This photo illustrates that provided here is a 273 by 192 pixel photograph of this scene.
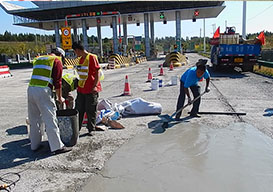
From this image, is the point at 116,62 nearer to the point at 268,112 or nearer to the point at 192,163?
the point at 268,112

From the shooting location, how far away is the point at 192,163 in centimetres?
342

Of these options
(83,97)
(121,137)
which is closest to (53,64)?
(83,97)

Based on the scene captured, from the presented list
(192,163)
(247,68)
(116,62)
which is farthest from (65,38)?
(192,163)

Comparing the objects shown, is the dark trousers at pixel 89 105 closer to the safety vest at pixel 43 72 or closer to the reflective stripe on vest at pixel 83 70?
the reflective stripe on vest at pixel 83 70

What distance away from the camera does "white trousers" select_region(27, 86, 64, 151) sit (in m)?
3.75

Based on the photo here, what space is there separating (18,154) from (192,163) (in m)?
2.86

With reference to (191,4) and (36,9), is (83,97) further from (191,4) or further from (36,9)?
(36,9)

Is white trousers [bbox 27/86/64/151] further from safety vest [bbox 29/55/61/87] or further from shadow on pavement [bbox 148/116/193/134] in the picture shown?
shadow on pavement [bbox 148/116/193/134]

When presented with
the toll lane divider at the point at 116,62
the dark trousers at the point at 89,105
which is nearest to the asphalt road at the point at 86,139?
the dark trousers at the point at 89,105

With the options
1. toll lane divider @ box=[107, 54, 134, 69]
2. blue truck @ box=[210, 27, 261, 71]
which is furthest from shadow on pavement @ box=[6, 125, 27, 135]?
toll lane divider @ box=[107, 54, 134, 69]

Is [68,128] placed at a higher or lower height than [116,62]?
lower

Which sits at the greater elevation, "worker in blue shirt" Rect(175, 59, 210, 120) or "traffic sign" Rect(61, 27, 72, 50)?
"traffic sign" Rect(61, 27, 72, 50)

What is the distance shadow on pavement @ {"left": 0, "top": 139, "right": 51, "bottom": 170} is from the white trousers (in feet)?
0.59

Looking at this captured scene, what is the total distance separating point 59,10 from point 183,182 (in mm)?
41873
